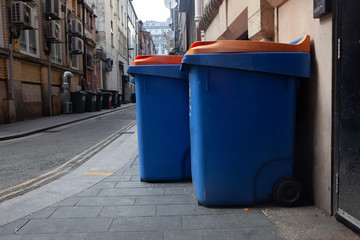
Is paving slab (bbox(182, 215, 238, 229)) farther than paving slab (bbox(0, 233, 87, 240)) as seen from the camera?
Yes

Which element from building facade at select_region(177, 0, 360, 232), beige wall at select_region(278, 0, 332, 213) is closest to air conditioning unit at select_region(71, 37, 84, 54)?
building facade at select_region(177, 0, 360, 232)

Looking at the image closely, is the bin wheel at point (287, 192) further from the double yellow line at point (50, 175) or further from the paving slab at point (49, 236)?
the double yellow line at point (50, 175)

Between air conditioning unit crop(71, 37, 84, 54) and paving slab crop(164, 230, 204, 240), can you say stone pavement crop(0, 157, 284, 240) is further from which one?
air conditioning unit crop(71, 37, 84, 54)

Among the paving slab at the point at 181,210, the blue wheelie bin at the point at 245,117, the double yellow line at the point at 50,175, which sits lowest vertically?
the double yellow line at the point at 50,175

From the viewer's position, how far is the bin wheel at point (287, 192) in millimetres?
2744

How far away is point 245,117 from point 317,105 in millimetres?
647

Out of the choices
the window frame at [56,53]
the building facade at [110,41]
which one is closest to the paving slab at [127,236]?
the window frame at [56,53]

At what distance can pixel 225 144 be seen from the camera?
2.68 m

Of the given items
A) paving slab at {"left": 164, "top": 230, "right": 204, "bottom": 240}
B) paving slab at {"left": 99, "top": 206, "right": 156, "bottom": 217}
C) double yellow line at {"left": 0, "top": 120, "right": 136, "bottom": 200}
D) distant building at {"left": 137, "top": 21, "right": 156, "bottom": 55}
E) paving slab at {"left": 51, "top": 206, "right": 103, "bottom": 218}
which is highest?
distant building at {"left": 137, "top": 21, "right": 156, "bottom": 55}

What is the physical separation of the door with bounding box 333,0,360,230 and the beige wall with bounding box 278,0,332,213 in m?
0.14

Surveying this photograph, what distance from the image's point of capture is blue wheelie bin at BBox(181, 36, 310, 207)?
2623mm

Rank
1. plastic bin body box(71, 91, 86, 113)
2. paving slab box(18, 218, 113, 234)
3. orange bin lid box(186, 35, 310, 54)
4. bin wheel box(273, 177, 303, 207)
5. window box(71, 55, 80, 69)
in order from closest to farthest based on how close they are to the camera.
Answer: paving slab box(18, 218, 113, 234), orange bin lid box(186, 35, 310, 54), bin wheel box(273, 177, 303, 207), plastic bin body box(71, 91, 86, 113), window box(71, 55, 80, 69)

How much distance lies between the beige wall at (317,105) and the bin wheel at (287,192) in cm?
16

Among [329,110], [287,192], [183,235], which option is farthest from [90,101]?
[329,110]
